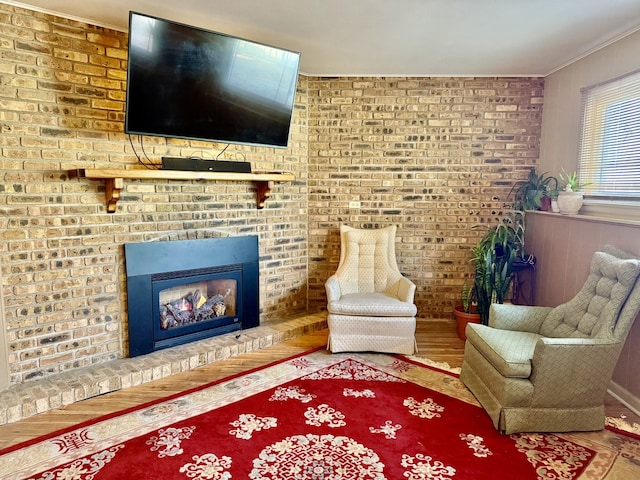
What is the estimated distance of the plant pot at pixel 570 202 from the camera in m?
3.40

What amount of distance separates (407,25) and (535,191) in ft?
6.50

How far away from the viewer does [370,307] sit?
3475 millimetres

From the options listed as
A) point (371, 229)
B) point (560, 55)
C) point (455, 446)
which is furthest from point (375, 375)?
point (560, 55)

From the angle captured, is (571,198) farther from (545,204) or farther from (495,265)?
(495,265)

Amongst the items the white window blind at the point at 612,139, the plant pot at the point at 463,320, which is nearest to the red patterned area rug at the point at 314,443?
the plant pot at the point at 463,320

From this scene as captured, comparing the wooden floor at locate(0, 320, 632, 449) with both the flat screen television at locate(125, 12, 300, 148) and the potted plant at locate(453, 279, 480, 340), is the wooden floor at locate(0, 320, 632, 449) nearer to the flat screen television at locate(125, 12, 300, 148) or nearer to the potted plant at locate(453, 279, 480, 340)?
the potted plant at locate(453, 279, 480, 340)

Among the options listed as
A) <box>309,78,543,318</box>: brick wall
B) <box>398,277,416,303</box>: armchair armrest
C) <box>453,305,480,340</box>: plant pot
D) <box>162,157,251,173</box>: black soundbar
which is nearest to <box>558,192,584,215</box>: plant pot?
<box>309,78,543,318</box>: brick wall

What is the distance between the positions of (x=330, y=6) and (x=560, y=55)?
7.05 feet

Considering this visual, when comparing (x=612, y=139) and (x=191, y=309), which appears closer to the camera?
(x=612, y=139)

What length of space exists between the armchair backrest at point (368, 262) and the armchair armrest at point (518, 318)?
1.09 metres

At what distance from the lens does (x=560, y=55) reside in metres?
3.56

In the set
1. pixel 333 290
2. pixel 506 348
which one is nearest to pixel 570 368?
pixel 506 348

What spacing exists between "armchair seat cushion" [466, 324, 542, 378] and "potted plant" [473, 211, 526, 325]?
0.96 metres

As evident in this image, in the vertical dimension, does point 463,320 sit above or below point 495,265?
below
